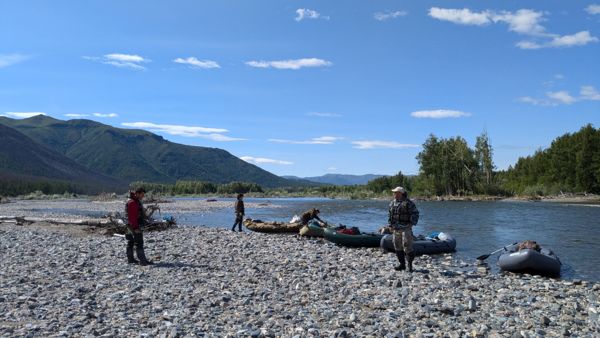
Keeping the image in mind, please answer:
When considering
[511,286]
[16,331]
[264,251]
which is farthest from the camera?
[264,251]

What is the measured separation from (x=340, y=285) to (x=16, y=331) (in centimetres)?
723

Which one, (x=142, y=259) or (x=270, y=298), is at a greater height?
(x=142, y=259)

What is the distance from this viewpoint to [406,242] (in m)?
14.5

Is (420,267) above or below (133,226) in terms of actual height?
below

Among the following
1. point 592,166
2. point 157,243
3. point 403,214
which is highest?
point 592,166

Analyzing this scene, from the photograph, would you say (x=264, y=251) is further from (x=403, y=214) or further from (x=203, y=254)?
(x=403, y=214)

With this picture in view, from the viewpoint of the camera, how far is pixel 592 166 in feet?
269

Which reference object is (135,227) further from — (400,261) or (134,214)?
(400,261)

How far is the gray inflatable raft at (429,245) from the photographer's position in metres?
20.0

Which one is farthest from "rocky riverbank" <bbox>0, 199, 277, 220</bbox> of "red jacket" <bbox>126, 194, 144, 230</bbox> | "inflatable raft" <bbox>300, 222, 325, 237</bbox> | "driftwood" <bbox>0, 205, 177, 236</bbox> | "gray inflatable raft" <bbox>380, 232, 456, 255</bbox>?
"gray inflatable raft" <bbox>380, 232, 456, 255</bbox>

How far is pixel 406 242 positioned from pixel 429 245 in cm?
658

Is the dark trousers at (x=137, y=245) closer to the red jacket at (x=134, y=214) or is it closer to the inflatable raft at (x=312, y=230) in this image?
the red jacket at (x=134, y=214)

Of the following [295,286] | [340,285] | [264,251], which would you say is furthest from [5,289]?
[264,251]

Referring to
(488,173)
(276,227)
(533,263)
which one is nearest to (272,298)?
(533,263)
